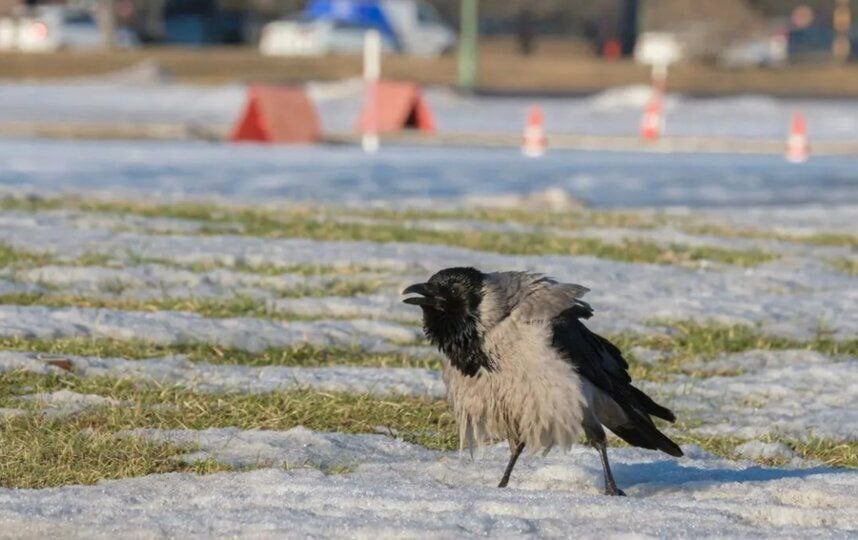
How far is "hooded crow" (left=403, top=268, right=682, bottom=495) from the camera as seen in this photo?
534 centimetres

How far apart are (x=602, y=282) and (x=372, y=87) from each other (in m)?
17.9

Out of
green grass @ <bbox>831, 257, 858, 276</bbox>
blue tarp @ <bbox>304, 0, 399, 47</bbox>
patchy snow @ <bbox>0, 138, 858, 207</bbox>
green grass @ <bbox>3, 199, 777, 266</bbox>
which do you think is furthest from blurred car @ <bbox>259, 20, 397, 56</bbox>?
green grass @ <bbox>831, 257, 858, 276</bbox>

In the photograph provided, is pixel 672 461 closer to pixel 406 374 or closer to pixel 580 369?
pixel 580 369

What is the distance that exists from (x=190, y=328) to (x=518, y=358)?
336 cm

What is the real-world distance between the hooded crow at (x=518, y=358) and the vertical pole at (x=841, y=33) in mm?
62535

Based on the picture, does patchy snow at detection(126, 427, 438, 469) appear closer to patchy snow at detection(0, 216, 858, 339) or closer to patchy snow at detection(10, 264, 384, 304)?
patchy snow at detection(10, 264, 384, 304)

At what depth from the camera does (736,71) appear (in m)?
53.5

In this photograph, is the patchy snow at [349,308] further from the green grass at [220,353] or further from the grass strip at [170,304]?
the green grass at [220,353]

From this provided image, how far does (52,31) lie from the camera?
56.6 metres

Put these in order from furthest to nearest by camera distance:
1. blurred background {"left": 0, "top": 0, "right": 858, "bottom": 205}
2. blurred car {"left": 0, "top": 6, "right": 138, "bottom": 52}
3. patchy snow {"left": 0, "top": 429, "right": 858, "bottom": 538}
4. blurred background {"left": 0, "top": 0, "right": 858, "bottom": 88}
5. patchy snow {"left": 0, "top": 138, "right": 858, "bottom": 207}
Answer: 1. blurred car {"left": 0, "top": 6, "right": 138, "bottom": 52}
2. blurred background {"left": 0, "top": 0, "right": 858, "bottom": 88}
3. blurred background {"left": 0, "top": 0, "right": 858, "bottom": 205}
4. patchy snow {"left": 0, "top": 138, "right": 858, "bottom": 207}
5. patchy snow {"left": 0, "top": 429, "right": 858, "bottom": 538}

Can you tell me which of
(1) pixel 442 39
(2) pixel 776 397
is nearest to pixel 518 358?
(2) pixel 776 397

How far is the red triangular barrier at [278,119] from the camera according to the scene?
26062 millimetres

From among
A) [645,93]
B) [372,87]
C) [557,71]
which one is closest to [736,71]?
[557,71]

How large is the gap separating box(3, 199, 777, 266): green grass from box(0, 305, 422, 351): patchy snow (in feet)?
10.2
